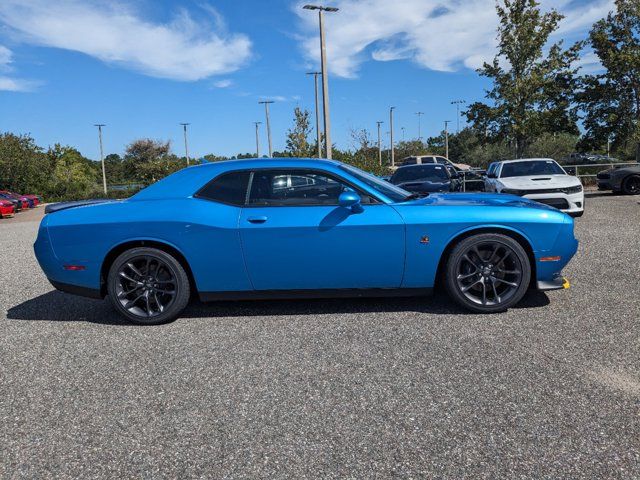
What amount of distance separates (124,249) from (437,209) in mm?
2703

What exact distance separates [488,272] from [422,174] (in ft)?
26.2

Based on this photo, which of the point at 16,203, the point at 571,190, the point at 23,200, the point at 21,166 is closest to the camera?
the point at 571,190

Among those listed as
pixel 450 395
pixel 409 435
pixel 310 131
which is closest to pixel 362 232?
pixel 450 395

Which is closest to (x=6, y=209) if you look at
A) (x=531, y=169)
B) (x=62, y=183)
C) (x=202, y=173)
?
(x=62, y=183)

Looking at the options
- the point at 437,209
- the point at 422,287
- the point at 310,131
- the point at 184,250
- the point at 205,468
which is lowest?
the point at 205,468

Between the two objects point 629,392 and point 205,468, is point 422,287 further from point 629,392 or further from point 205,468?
point 205,468

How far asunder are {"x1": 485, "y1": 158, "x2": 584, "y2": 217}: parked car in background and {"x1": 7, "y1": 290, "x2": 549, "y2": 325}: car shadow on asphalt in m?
5.93

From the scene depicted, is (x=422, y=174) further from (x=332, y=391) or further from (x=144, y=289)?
(x=332, y=391)

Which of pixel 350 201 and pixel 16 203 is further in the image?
pixel 16 203

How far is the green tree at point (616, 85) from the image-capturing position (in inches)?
746

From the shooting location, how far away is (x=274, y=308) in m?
4.57

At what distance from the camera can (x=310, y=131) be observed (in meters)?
29.9

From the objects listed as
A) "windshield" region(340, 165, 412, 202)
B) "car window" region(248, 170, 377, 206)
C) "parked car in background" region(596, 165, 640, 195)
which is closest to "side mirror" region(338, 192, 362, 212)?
"car window" region(248, 170, 377, 206)

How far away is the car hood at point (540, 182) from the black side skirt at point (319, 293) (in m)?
7.06
